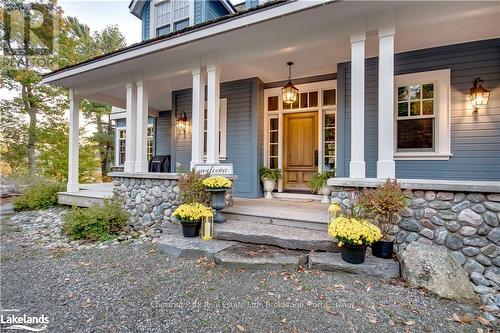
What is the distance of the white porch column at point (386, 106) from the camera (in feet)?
10.3

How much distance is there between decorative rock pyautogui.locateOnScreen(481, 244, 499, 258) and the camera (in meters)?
2.54

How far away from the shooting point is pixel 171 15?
299 inches

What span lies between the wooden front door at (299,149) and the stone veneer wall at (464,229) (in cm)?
279

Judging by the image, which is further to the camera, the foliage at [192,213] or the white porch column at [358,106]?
the foliage at [192,213]

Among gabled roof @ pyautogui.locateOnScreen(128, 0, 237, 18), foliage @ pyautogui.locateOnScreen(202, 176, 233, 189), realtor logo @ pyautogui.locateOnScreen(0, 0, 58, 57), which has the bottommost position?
foliage @ pyautogui.locateOnScreen(202, 176, 233, 189)

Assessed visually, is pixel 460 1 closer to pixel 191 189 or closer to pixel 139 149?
pixel 191 189

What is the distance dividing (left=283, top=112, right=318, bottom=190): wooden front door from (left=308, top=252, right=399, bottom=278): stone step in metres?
2.97

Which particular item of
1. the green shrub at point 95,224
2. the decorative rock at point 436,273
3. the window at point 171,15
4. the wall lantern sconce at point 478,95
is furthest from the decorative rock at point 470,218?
the window at point 171,15

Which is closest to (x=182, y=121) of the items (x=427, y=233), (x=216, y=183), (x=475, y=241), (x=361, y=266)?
(x=216, y=183)

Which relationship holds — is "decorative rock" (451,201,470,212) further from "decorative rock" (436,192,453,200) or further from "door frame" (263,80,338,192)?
"door frame" (263,80,338,192)

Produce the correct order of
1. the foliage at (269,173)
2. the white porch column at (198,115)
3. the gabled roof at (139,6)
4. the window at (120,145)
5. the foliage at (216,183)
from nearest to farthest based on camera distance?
the foliage at (216,183)
the white porch column at (198,115)
the foliage at (269,173)
the gabled roof at (139,6)
the window at (120,145)

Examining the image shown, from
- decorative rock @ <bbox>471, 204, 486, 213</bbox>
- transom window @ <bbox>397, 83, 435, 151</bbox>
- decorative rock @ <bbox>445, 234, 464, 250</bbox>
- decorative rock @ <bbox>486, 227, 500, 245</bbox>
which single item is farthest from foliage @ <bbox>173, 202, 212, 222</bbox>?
transom window @ <bbox>397, 83, 435, 151</bbox>

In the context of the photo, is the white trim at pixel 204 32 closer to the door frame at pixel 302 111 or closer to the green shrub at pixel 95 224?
the door frame at pixel 302 111

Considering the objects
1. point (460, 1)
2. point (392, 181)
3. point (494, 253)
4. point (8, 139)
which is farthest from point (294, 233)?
point (8, 139)
